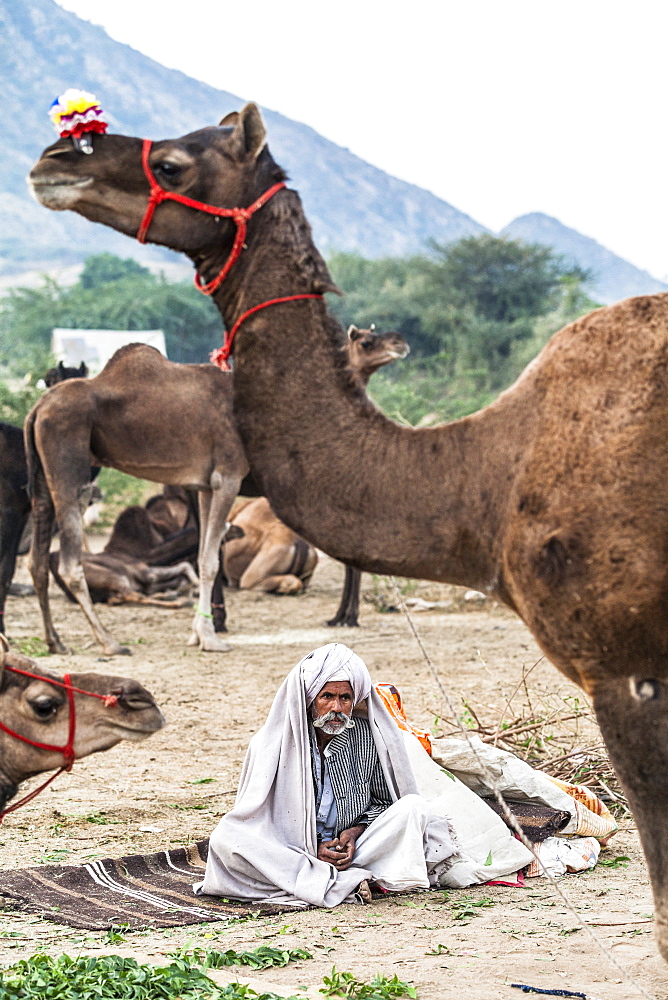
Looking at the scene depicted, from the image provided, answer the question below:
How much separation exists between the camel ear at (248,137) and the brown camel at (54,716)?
6.38 feet

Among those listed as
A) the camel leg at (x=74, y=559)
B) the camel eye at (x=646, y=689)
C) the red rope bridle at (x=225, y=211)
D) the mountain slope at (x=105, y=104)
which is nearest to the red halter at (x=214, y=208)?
the red rope bridle at (x=225, y=211)

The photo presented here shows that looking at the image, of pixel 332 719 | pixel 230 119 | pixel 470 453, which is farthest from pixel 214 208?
pixel 332 719

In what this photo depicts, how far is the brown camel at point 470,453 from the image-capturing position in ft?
10.3

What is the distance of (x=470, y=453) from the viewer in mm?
3422

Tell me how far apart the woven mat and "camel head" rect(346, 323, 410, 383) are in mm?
2291

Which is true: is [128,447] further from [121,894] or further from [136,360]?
[121,894]

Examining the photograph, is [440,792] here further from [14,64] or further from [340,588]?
[14,64]

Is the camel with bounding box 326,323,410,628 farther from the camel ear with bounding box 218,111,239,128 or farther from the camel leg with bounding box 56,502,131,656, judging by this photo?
the camel leg with bounding box 56,502,131,656

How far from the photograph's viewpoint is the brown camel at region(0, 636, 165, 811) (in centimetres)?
436

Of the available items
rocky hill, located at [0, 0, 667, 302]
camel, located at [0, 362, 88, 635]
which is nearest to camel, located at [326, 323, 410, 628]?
camel, located at [0, 362, 88, 635]

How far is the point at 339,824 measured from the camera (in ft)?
17.9

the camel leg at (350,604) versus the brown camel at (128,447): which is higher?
the brown camel at (128,447)

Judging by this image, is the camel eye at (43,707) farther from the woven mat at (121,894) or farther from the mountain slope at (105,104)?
the mountain slope at (105,104)

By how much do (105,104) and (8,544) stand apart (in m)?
151
